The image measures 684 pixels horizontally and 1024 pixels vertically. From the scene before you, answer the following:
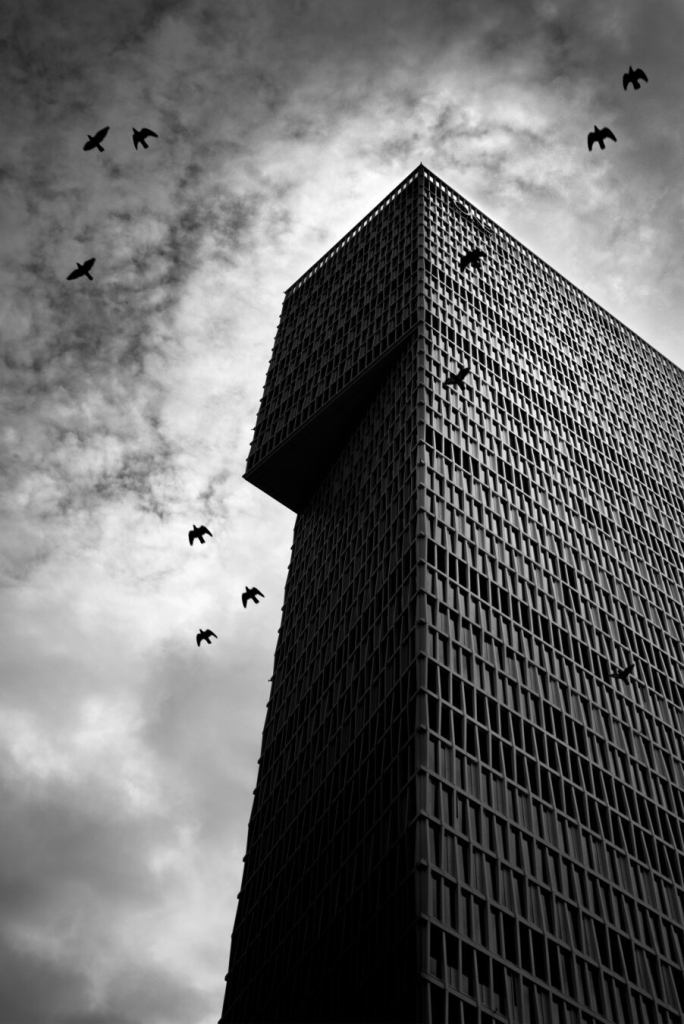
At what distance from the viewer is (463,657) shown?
214 ft

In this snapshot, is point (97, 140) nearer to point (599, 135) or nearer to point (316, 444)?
point (599, 135)

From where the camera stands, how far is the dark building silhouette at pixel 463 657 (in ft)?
179

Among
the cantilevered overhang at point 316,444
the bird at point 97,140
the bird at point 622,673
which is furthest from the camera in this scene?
the cantilevered overhang at point 316,444

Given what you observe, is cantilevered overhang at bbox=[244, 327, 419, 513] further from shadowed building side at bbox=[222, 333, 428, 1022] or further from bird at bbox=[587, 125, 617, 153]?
bird at bbox=[587, 125, 617, 153]

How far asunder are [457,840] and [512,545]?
25.9m

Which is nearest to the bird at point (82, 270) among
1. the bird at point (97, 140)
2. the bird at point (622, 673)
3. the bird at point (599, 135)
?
the bird at point (97, 140)

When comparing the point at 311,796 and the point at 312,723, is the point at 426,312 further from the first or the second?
the point at 311,796

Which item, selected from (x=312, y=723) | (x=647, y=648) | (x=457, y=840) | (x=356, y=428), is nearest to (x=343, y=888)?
(x=457, y=840)

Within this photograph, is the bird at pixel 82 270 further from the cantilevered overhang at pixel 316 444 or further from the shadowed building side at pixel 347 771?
the cantilevered overhang at pixel 316 444

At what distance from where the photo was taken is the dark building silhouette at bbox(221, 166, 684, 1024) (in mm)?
54500

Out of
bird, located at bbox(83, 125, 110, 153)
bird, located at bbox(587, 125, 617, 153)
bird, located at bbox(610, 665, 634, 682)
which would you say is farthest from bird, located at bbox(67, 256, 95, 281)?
bird, located at bbox(610, 665, 634, 682)

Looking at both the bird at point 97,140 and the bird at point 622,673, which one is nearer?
the bird at point 97,140

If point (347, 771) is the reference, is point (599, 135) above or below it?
above

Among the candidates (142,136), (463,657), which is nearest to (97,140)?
(142,136)
